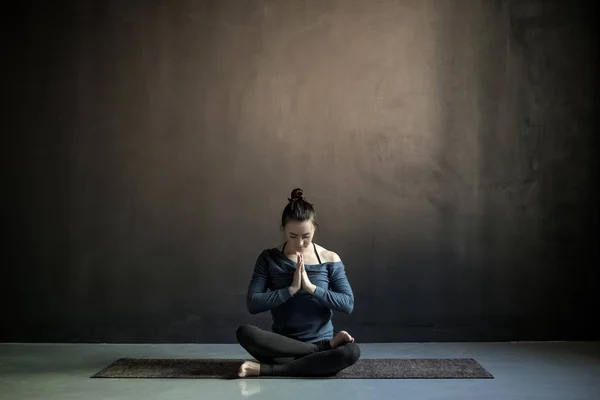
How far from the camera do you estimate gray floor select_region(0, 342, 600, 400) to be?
325cm

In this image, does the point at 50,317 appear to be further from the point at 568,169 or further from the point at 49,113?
the point at 568,169

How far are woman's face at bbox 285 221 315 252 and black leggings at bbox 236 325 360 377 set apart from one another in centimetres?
45

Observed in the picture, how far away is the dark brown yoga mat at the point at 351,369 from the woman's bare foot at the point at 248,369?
0.22ft

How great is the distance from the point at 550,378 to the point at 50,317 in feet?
9.56

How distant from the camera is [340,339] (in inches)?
144

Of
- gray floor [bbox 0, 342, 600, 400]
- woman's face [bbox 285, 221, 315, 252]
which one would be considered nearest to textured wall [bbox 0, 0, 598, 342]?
gray floor [bbox 0, 342, 600, 400]

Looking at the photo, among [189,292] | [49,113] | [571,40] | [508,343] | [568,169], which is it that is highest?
[571,40]

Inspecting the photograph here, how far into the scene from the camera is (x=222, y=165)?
4.75 m

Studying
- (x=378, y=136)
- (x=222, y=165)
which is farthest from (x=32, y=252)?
(x=378, y=136)

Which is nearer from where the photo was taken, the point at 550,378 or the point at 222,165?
the point at 550,378

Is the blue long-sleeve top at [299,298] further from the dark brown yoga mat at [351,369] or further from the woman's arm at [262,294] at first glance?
the dark brown yoga mat at [351,369]

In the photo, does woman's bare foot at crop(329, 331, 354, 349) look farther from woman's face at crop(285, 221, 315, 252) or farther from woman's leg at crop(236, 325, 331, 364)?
woman's face at crop(285, 221, 315, 252)

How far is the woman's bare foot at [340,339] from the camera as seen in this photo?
363 centimetres

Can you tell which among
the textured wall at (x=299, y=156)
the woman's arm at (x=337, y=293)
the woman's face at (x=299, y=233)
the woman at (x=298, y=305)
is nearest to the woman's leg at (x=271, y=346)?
the woman at (x=298, y=305)
